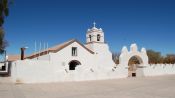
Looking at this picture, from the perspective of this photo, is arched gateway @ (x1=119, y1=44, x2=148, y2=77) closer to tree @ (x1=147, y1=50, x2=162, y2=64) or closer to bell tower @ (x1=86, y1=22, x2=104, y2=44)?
bell tower @ (x1=86, y1=22, x2=104, y2=44)

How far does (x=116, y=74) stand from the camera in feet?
111

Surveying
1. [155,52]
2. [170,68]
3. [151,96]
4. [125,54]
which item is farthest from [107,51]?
[155,52]

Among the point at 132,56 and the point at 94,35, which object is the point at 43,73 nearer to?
the point at 94,35

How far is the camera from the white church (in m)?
26.3

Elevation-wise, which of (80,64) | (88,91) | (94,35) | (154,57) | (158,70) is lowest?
(88,91)

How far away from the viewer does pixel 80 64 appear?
1388 inches

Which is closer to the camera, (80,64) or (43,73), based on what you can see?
(43,73)

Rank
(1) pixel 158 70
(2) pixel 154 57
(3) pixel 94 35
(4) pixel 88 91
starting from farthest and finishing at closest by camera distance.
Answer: (2) pixel 154 57 < (1) pixel 158 70 < (3) pixel 94 35 < (4) pixel 88 91

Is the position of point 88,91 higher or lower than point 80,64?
lower

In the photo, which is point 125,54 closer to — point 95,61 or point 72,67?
point 95,61

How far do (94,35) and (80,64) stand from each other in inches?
246

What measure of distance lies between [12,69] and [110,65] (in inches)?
719

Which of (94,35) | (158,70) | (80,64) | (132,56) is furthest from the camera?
(158,70)

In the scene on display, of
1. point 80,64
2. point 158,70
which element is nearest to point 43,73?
point 80,64
